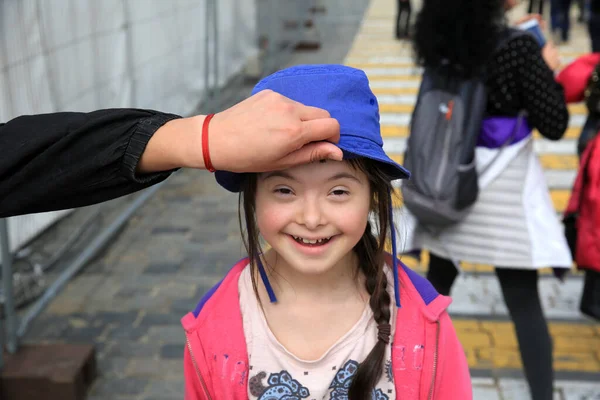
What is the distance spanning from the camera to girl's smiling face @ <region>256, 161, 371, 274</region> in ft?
5.04

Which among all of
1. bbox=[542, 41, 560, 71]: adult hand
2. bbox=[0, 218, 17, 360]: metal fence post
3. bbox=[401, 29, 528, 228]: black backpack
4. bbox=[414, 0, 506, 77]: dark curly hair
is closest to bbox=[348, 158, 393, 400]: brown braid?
bbox=[401, 29, 528, 228]: black backpack

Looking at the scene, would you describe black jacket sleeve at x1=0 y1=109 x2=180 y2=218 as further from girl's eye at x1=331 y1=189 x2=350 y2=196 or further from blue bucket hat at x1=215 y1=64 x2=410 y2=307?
girl's eye at x1=331 y1=189 x2=350 y2=196

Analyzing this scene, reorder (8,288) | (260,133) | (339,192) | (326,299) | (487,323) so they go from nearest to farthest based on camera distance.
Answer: (260,133) → (339,192) → (326,299) → (8,288) → (487,323)

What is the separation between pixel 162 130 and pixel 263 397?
717 mm

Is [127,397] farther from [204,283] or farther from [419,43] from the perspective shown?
[419,43]

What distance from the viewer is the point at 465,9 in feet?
9.57

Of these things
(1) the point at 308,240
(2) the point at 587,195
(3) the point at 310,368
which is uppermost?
(1) the point at 308,240

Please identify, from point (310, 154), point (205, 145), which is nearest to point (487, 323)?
point (310, 154)

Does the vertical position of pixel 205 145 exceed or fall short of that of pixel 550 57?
it exceeds it

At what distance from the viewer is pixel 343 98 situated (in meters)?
1.47

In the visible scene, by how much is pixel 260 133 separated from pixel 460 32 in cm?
195

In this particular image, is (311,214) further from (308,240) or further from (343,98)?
(343,98)

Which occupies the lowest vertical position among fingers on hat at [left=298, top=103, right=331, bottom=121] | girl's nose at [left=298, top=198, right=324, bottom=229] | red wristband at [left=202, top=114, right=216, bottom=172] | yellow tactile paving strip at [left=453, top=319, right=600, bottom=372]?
yellow tactile paving strip at [left=453, top=319, right=600, bottom=372]

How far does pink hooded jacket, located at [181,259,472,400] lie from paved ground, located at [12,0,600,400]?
1.78m
